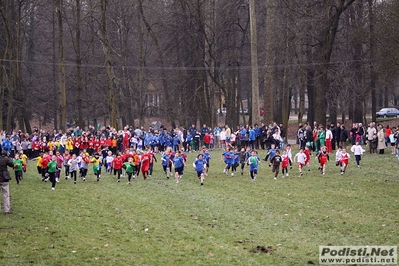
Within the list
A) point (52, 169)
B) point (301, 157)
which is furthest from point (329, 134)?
point (52, 169)

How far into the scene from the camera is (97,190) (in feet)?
82.8

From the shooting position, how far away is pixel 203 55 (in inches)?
2009

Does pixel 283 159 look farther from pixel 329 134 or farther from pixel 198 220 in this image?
pixel 198 220

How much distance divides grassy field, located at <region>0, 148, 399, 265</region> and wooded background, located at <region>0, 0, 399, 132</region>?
11.5m

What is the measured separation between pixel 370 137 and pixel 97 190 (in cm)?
1713

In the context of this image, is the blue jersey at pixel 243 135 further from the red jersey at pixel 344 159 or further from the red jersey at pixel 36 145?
the red jersey at pixel 36 145

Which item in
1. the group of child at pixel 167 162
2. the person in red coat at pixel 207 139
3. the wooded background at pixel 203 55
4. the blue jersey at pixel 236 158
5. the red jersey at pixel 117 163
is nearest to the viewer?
the group of child at pixel 167 162

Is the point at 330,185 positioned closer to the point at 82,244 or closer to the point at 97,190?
the point at 97,190

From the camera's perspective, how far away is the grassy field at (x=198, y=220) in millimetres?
14695

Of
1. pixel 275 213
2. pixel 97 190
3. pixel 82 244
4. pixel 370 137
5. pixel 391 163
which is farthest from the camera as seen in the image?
pixel 370 137

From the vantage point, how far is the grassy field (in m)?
14.7

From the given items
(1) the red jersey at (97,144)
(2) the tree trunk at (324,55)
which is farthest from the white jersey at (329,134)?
(1) the red jersey at (97,144)

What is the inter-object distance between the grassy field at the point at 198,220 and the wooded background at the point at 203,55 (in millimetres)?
11538

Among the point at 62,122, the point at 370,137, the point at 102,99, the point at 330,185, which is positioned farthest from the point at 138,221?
the point at 102,99
